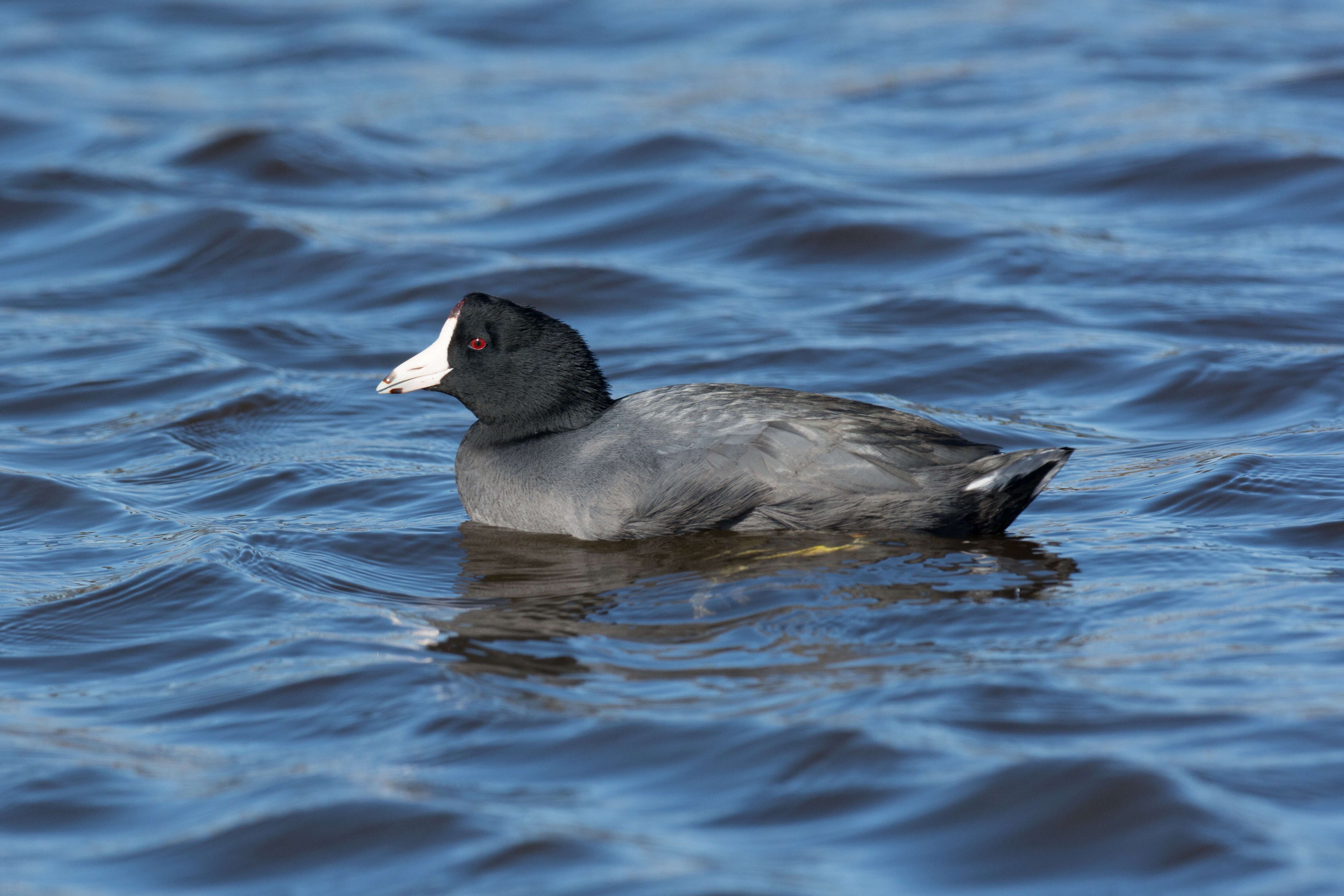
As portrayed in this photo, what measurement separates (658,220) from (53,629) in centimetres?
557

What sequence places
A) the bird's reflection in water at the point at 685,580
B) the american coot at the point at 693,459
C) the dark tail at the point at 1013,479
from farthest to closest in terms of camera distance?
the american coot at the point at 693,459
the dark tail at the point at 1013,479
the bird's reflection in water at the point at 685,580

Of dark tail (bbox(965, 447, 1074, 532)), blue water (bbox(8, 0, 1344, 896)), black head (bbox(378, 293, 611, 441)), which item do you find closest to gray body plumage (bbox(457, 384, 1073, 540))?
dark tail (bbox(965, 447, 1074, 532))

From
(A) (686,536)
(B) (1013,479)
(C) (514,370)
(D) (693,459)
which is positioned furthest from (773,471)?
(C) (514,370)

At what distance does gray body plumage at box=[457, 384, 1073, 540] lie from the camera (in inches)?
206

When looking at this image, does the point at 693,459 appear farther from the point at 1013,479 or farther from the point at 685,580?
the point at 1013,479

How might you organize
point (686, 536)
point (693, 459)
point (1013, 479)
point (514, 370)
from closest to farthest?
point (1013, 479) → point (693, 459) → point (686, 536) → point (514, 370)

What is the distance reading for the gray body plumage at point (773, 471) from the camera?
5.22 meters

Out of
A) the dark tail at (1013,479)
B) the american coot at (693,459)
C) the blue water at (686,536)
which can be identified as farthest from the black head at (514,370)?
the dark tail at (1013,479)

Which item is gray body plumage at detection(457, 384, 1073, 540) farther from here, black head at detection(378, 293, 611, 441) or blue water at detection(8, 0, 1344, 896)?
black head at detection(378, 293, 611, 441)

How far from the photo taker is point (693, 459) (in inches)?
208

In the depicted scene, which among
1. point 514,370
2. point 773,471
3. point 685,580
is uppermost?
point 514,370

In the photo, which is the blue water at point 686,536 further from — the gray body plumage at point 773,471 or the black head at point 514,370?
the black head at point 514,370

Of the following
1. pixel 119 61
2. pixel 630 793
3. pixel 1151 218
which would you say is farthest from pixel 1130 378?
pixel 119 61

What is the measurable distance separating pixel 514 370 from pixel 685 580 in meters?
1.12
